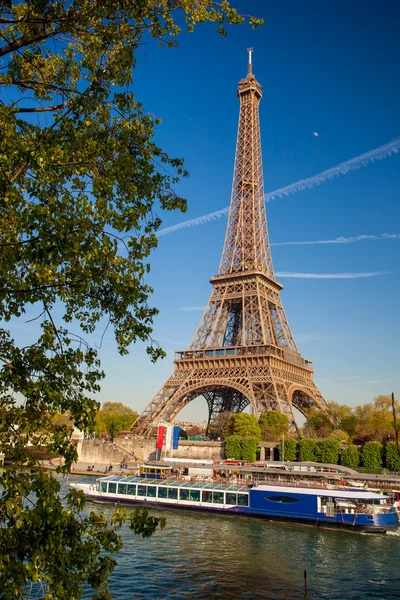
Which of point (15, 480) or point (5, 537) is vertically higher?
point (15, 480)

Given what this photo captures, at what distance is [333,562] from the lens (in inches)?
926

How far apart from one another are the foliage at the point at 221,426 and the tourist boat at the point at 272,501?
27107 mm

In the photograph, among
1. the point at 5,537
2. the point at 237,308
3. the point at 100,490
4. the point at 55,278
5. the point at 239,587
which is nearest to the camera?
the point at 5,537

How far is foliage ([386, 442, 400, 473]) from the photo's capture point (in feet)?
165

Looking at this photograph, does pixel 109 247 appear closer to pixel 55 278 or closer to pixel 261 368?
pixel 55 278

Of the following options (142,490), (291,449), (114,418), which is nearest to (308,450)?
(291,449)

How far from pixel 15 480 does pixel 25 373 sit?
1.63m

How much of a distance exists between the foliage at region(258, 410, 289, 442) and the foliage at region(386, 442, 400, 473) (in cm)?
1235

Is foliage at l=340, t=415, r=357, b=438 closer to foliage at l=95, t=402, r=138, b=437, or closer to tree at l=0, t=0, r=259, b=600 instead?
foliage at l=95, t=402, r=138, b=437

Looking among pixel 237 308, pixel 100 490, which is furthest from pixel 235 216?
pixel 100 490

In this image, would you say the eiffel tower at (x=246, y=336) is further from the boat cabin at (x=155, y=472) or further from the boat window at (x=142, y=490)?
the boat window at (x=142, y=490)

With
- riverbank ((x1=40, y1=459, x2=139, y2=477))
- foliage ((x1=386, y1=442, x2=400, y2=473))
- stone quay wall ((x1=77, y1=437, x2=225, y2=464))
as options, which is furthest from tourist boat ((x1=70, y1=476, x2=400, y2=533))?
stone quay wall ((x1=77, y1=437, x2=225, y2=464))

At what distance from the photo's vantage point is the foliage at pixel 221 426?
68.3 meters

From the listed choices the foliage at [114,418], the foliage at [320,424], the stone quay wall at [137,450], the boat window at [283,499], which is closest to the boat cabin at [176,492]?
the boat window at [283,499]
